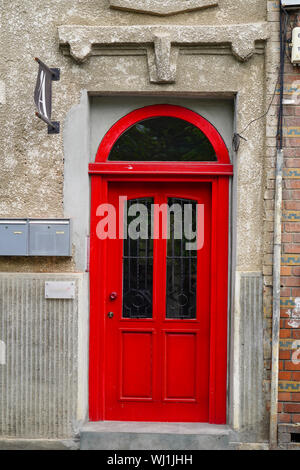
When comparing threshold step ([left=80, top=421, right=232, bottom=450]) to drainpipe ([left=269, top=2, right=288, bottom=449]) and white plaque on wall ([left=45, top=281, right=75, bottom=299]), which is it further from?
white plaque on wall ([left=45, top=281, right=75, bottom=299])

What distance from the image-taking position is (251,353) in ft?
14.4

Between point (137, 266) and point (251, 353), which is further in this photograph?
point (137, 266)

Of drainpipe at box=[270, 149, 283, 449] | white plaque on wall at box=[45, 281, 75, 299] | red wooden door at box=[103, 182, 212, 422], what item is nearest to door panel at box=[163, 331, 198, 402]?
red wooden door at box=[103, 182, 212, 422]

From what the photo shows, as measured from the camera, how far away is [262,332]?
14.4 ft

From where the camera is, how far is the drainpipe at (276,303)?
4285mm

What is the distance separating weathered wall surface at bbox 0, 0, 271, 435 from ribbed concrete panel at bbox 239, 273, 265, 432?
65 millimetres

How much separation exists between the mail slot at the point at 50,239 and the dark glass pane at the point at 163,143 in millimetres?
888

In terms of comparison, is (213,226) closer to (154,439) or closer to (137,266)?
(137,266)

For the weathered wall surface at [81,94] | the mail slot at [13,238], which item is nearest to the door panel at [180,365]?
the weathered wall surface at [81,94]

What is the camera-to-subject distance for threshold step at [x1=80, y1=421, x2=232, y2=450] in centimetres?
438

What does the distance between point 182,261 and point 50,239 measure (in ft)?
4.34

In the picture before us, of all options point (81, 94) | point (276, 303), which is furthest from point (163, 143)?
point (276, 303)
